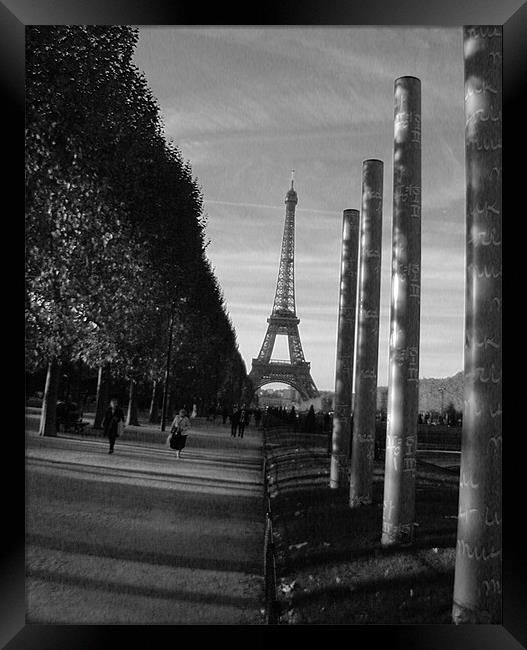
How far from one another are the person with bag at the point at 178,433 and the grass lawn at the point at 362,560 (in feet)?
8.10

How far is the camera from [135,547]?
7.26 m

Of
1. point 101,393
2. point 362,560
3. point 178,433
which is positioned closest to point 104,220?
point 178,433

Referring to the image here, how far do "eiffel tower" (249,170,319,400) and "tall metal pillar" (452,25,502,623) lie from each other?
230 cm

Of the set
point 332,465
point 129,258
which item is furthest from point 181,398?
point 332,465

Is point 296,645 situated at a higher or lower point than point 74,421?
lower

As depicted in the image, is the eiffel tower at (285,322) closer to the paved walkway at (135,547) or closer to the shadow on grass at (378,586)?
the paved walkway at (135,547)

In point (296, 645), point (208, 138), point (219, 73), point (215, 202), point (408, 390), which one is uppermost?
point (219, 73)

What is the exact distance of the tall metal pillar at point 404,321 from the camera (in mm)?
6922

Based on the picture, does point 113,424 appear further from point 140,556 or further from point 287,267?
point 287,267
